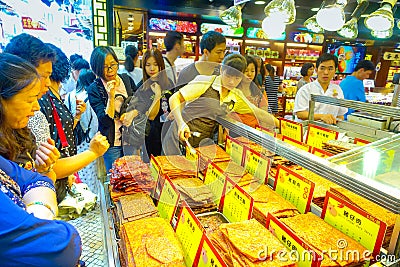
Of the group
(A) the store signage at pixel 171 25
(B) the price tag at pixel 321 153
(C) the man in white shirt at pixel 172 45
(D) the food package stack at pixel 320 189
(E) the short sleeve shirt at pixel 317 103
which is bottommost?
(D) the food package stack at pixel 320 189

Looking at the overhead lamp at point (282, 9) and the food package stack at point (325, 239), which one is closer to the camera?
the food package stack at point (325, 239)

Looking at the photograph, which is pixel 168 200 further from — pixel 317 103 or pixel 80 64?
pixel 80 64

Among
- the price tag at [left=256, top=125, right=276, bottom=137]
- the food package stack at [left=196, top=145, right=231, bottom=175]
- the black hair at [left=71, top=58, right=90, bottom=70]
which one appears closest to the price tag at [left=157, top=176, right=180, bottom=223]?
the food package stack at [left=196, top=145, right=231, bottom=175]

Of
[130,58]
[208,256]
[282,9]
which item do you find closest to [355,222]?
[208,256]

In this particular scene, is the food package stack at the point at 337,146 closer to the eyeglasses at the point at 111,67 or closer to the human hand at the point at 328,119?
the human hand at the point at 328,119

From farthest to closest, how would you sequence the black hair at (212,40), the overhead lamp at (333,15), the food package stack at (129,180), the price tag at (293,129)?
the overhead lamp at (333,15)
the black hair at (212,40)
the price tag at (293,129)
the food package stack at (129,180)

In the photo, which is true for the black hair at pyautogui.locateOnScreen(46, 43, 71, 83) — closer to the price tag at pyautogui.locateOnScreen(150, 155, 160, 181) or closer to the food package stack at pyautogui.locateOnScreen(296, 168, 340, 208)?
the price tag at pyautogui.locateOnScreen(150, 155, 160, 181)

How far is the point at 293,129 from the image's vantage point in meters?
1.86

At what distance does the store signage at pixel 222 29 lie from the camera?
5.86 m

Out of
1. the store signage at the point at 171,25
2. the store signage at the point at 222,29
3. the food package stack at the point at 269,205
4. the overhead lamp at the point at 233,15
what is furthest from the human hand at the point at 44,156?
the store signage at the point at 222,29

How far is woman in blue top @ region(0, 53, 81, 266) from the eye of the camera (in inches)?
21.5

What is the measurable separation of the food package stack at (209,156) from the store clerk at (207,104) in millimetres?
124

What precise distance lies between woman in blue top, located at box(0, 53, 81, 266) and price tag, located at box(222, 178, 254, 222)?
21.0 inches

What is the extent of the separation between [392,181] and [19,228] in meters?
1.15
